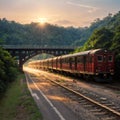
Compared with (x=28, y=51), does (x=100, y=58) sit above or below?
below

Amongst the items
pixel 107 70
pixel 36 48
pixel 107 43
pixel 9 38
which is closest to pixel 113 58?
pixel 107 70

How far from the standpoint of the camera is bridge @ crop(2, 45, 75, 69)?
101 m

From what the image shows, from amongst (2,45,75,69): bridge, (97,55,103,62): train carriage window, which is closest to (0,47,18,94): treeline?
(97,55,103,62): train carriage window

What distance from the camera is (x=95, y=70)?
35.5 m

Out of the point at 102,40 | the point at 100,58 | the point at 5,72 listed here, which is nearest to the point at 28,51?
→ the point at 102,40

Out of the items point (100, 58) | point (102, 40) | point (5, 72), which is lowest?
point (5, 72)

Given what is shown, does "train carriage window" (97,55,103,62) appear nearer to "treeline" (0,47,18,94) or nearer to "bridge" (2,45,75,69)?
"treeline" (0,47,18,94)

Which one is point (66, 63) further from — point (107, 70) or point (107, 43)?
point (107, 70)

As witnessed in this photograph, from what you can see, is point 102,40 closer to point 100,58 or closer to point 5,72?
point 100,58

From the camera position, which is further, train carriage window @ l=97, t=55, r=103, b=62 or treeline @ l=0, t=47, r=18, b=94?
train carriage window @ l=97, t=55, r=103, b=62

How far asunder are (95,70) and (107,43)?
13.1m

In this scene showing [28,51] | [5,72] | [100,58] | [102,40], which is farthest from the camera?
[28,51]

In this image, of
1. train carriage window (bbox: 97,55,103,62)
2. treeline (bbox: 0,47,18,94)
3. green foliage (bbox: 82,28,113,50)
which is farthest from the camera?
green foliage (bbox: 82,28,113,50)

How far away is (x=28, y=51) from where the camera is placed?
107125mm
